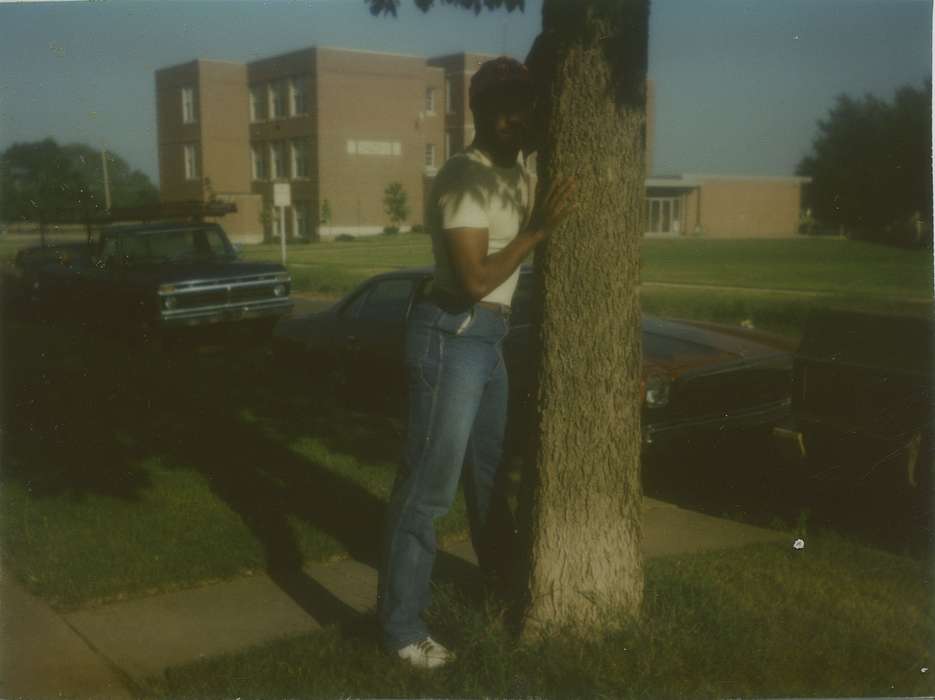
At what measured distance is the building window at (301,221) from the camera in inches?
1091

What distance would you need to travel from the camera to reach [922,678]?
10.1ft

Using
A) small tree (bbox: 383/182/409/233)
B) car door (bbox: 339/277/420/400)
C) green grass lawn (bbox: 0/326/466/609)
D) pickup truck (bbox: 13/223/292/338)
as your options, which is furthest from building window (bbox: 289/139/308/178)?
car door (bbox: 339/277/420/400)

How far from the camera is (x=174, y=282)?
12609mm

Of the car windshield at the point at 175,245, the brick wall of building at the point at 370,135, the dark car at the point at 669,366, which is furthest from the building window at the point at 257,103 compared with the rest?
the dark car at the point at 669,366

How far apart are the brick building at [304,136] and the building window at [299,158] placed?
53 mm


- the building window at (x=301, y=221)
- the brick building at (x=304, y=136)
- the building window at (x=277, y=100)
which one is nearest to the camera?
the brick building at (x=304, y=136)

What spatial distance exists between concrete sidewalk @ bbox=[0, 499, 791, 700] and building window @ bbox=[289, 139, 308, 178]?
19.5m

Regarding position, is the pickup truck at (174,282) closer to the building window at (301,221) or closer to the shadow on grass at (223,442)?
the shadow on grass at (223,442)

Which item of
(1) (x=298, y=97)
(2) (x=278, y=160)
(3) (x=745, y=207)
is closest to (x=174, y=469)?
(1) (x=298, y=97)

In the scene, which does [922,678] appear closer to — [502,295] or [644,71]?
[502,295]

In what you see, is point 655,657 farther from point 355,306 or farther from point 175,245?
point 175,245

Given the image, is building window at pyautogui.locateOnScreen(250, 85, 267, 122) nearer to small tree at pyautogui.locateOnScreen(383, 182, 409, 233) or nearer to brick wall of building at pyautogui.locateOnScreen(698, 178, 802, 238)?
small tree at pyautogui.locateOnScreen(383, 182, 409, 233)

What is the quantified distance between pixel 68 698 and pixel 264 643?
652 millimetres

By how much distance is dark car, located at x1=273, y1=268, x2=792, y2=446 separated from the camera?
5633mm
